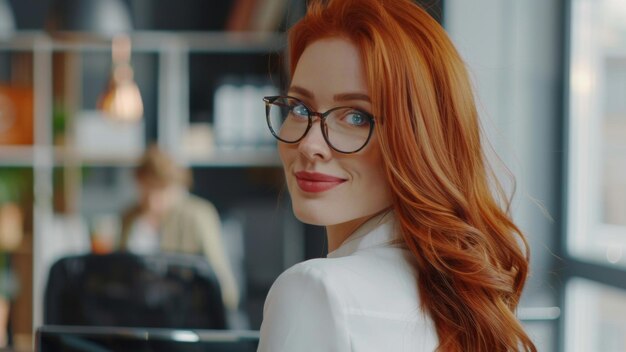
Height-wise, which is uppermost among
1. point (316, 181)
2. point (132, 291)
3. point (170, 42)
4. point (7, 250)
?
point (170, 42)

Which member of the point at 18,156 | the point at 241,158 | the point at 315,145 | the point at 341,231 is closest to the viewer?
the point at 315,145

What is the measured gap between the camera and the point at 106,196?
16.4 ft

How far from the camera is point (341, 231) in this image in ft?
3.24

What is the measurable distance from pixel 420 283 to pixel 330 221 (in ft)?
0.39

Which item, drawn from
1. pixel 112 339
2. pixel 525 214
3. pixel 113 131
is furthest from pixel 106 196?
pixel 112 339

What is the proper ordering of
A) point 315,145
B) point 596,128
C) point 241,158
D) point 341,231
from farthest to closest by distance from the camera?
point 241,158 → point 596,128 → point 341,231 → point 315,145

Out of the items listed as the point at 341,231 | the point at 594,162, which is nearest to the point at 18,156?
the point at 594,162

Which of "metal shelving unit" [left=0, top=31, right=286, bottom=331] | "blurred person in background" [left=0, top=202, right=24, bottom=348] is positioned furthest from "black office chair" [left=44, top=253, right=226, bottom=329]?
"blurred person in background" [left=0, top=202, right=24, bottom=348]

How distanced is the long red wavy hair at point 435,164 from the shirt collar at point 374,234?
3 centimetres

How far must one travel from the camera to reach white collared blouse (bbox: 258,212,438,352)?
0.77 metres

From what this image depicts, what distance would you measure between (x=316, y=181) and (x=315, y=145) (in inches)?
1.7

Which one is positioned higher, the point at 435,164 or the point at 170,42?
the point at 170,42

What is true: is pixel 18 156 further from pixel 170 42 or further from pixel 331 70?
pixel 331 70

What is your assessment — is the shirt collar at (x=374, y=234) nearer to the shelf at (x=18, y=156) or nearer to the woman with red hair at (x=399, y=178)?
the woman with red hair at (x=399, y=178)
